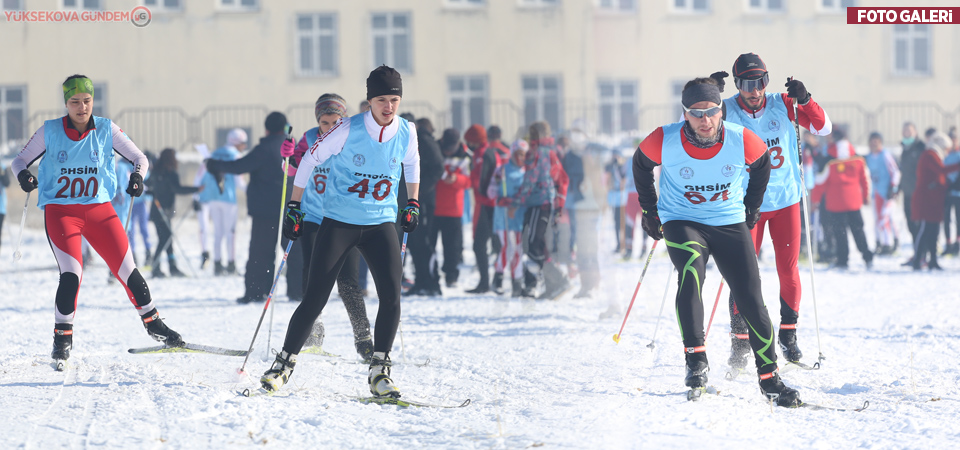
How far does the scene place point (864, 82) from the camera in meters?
27.2

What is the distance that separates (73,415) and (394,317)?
5.57ft

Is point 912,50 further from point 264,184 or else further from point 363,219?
point 363,219

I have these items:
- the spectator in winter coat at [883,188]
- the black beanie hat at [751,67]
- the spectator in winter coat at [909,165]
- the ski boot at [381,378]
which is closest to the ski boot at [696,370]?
the ski boot at [381,378]

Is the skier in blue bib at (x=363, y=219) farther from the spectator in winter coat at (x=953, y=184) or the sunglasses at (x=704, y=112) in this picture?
the spectator in winter coat at (x=953, y=184)

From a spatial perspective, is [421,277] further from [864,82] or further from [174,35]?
[864,82]

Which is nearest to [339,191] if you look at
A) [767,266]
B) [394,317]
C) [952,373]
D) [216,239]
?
[394,317]

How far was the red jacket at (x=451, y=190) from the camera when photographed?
36.5 feet

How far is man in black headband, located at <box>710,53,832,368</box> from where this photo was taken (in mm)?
6188

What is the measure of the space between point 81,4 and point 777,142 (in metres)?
23.8

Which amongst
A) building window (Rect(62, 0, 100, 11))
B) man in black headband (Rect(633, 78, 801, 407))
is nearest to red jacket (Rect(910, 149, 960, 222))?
man in black headband (Rect(633, 78, 801, 407))

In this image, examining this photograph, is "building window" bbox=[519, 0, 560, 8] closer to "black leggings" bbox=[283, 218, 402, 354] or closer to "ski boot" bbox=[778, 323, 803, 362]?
"ski boot" bbox=[778, 323, 803, 362]

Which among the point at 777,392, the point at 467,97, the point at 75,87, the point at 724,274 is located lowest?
the point at 777,392

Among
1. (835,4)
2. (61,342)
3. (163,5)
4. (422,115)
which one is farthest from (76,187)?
(835,4)

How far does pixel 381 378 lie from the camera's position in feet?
17.9
